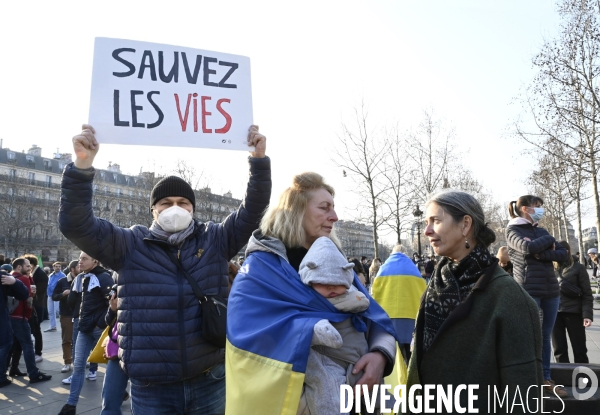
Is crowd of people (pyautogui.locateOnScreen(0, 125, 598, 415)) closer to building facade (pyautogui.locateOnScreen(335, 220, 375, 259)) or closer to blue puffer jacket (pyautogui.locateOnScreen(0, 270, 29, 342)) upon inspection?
building facade (pyautogui.locateOnScreen(335, 220, 375, 259))

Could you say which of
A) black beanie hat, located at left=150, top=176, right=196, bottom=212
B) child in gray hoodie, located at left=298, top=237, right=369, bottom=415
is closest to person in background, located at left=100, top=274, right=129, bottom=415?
black beanie hat, located at left=150, top=176, right=196, bottom=212

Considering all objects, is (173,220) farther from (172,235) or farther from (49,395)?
(49,395)

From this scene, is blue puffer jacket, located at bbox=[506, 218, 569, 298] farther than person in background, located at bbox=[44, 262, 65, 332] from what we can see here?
No

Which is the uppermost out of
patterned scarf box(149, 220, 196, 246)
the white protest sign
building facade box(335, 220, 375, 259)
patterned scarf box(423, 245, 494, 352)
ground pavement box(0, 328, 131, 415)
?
building facade box(335, 220, 375, 259)

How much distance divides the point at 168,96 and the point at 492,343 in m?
2.50

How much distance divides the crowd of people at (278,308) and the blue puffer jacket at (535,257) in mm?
3409

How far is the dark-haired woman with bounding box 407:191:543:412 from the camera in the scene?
2.14 metres

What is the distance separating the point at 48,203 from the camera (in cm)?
6525

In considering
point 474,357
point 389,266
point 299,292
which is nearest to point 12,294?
point 389,266

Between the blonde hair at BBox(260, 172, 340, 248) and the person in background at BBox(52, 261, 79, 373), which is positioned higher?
the blonde hair at BBox(260, 172, 340, 248)

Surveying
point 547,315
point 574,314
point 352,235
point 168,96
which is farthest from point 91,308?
point 352,235

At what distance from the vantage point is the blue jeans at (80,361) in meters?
5.80

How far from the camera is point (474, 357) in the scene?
2.24 m

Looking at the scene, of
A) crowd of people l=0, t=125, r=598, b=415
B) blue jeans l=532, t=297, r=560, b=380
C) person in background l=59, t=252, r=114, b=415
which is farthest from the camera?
person in background l=59, t=252, r=114, b=415
